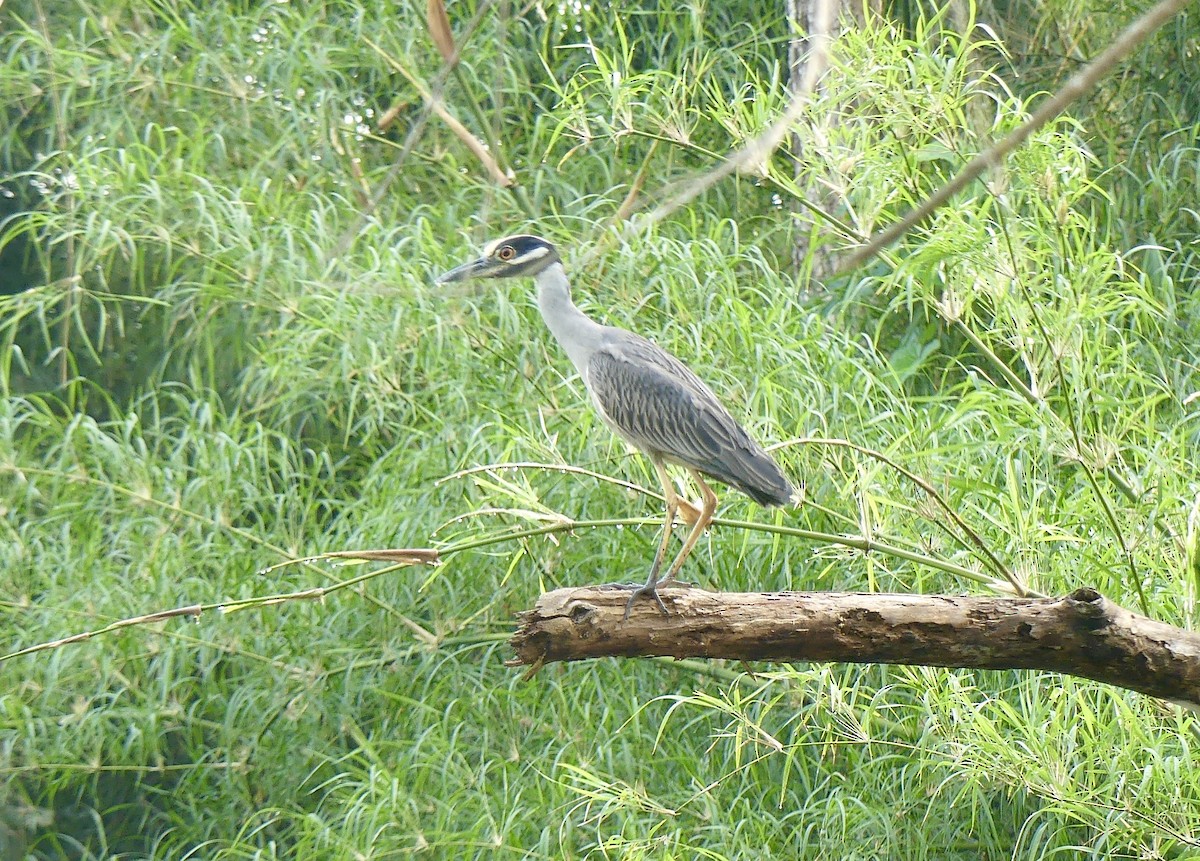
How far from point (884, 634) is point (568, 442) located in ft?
5.33

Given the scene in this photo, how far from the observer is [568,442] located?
3.31 metres

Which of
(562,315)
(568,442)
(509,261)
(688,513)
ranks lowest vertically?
(568,442)

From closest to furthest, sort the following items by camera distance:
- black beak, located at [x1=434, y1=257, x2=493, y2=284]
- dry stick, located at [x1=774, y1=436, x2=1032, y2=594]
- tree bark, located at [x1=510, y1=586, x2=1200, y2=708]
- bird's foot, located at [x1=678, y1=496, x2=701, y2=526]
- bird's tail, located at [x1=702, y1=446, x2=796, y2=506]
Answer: tree bark, located at [x1=510, y1=586, x2=1200, y2=708], dry stick, located at [x1=774, y1=436, x2=1032, y2=594], bird's tail, located at [x1=702, y1=446, x2=796, y2=506], bird's foot, located at [x1=678, y1=496, x2=701, y2=526], black beak, located at [x1=434, y1=257, x2=493, y2=284]

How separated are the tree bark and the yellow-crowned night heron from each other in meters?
0.44

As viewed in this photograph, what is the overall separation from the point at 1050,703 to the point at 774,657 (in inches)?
37.3

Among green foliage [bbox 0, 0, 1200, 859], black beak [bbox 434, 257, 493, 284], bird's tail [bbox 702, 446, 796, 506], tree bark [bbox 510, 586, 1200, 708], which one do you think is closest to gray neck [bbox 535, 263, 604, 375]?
black beak [bbox 434, 257, 493, 284]

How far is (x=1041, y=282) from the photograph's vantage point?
2912 millimetres

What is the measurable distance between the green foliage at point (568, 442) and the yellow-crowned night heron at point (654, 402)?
125 mm

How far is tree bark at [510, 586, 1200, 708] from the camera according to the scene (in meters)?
1.72

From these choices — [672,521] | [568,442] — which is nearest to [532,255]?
[568,442]

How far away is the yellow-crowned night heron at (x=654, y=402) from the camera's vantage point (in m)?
2.47

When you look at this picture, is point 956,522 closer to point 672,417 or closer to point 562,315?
point 672,417

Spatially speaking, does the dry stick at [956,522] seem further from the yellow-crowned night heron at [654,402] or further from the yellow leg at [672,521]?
the yellow leg at [672,521]

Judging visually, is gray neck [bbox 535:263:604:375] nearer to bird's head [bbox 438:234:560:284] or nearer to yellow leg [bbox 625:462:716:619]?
bird's head [bbox 438:234:560:284]
